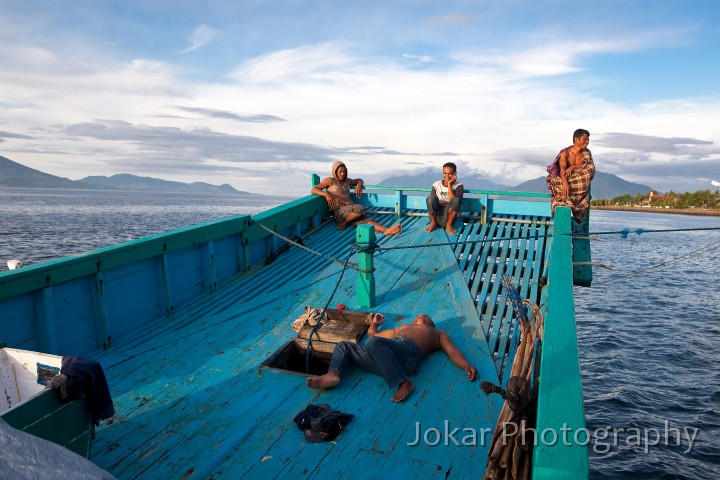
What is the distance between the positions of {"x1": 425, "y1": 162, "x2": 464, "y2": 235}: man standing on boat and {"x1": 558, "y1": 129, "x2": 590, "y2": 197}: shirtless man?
75.0 inches

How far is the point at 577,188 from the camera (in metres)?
8.63

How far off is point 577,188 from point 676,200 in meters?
120

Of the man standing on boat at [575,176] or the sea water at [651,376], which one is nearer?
the sea water at [651,376]

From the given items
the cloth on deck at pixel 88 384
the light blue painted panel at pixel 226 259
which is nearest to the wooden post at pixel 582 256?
the light blue painted panel at pixel 226 259

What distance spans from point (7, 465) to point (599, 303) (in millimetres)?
21315

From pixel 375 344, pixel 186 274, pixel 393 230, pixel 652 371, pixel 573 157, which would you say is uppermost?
pixel 573 157

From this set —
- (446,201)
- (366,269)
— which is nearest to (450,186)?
(446,201)

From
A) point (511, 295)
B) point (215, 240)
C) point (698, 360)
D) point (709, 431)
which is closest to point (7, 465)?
point (511, 295)

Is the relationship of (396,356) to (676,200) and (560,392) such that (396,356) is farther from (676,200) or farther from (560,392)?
(676,200)

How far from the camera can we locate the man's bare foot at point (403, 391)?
412 cm

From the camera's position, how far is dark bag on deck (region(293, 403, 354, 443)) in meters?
3.59

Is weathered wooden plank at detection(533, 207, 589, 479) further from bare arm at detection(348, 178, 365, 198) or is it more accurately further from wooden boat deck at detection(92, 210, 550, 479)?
bare arm at detection(348, 178, 365, 198)

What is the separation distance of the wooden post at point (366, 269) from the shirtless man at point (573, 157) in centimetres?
452

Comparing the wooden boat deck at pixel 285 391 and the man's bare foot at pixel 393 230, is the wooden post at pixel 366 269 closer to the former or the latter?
the wooden boat deck at pixel 285 391
